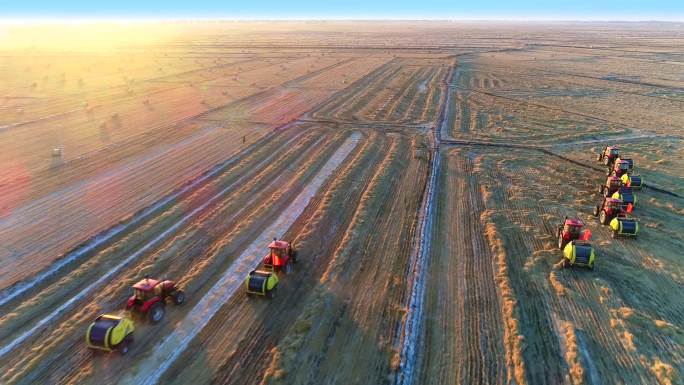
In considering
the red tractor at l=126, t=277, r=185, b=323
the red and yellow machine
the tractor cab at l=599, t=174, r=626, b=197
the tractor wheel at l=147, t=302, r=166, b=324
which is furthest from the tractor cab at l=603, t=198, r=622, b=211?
the tractor wheel at l=147, t=302, r=166, b=324

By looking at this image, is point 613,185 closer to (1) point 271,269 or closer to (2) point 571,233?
(2) point 571,233

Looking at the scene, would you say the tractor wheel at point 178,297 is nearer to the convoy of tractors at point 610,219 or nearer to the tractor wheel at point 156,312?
the tractor wheel at point 156,312

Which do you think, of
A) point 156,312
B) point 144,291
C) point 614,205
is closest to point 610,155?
point 614,205

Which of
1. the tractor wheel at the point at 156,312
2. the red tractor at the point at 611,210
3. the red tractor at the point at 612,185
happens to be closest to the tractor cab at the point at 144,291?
the tractor wheel at the point at 156,312

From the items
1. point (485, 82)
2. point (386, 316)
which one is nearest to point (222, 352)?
point (386, 316)

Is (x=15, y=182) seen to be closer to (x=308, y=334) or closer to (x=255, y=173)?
(x=255, y=173)
